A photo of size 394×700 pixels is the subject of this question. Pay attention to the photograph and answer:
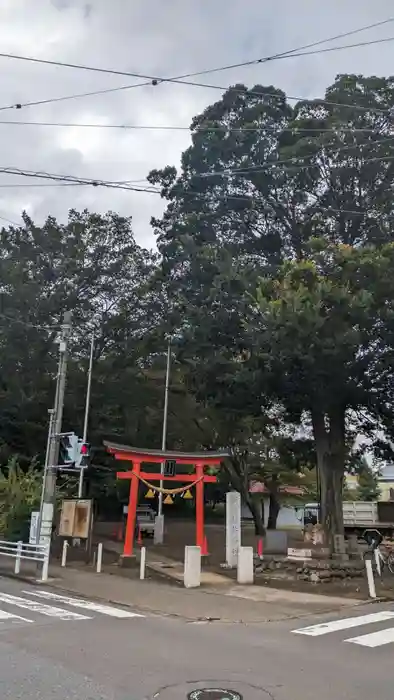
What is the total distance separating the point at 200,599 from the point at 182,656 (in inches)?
255

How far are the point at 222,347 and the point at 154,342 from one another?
12.3 meters

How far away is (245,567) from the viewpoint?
1711cm

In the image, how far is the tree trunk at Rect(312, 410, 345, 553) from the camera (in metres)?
22.1

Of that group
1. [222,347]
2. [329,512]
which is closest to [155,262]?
[222,347]

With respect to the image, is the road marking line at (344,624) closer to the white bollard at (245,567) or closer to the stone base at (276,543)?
the white bollard at (245,567)

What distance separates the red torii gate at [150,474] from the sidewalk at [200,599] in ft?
10.2

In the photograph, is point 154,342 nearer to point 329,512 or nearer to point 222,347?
point 222,347

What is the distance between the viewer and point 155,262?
36438 millimetres

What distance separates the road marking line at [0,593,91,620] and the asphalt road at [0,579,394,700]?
0.04 m

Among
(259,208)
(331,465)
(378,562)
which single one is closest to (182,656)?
(378,562)

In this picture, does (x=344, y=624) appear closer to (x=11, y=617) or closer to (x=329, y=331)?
(x=11, y=617)

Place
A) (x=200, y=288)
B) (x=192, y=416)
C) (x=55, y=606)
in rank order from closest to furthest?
(x=55, y=606) → (x=200, y=288) → (x=192, y=416)

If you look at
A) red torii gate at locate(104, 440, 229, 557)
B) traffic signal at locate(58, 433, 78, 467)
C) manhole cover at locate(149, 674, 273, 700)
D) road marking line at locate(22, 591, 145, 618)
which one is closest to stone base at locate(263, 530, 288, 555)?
red torii gate at locate(104, 440, 229, 557)

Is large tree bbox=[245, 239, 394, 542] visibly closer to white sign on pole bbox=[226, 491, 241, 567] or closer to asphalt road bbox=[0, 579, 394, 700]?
white sign on pole bbox=[226, 491, 241, 567]
